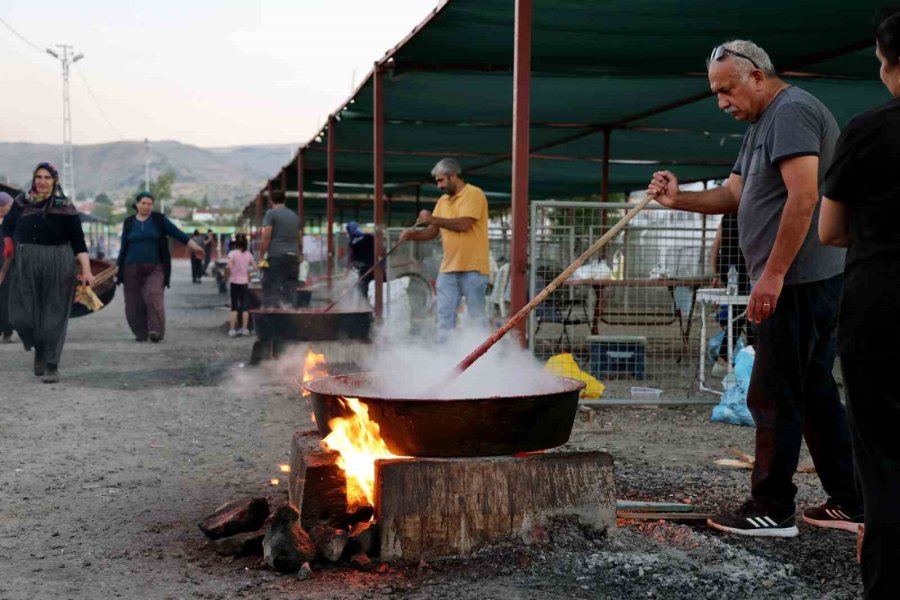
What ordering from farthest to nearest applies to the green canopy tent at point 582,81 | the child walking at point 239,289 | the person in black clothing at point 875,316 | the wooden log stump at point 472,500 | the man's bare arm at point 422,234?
the child walking at point 239,289 → the man's bare arm at point 422,234 → the green canopy tent at point 582,81 → the wooden log stump at point 472,500 → the person in black clothing at point 875,316

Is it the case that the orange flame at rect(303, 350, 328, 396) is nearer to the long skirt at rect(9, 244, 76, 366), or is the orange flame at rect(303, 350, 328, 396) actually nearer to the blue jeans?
the blue jeans

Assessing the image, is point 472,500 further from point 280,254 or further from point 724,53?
point 280,254

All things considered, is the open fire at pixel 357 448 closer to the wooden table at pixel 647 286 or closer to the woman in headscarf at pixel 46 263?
the wooden table at pixel 647 286

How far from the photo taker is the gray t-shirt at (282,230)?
1156 centimetres

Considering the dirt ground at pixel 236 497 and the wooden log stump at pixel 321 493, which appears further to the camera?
the wooden log stump at pixel 321 493

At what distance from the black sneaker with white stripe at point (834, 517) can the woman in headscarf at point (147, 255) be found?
30.7 ft

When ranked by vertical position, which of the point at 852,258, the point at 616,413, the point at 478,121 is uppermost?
the point at 478,121

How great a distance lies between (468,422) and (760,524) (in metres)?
1.42

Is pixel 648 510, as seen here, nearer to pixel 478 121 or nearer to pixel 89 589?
pixel 89 589

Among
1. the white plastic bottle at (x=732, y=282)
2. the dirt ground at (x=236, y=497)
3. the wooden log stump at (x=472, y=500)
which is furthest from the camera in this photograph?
the white plastic bottle at (x=732, y=282)

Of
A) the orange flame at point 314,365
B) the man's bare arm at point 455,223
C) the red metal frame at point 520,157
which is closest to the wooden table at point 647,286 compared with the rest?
the man's bare arm at point 455,223

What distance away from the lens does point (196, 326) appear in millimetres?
14398

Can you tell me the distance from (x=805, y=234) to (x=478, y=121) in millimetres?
8615

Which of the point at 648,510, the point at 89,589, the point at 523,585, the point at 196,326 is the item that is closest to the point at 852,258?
the point at 523,585
